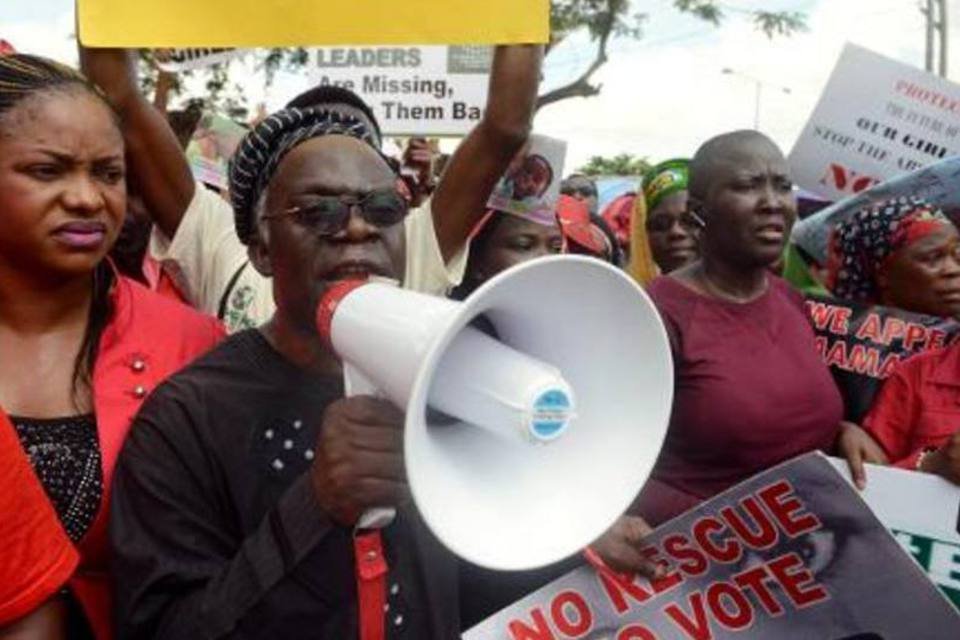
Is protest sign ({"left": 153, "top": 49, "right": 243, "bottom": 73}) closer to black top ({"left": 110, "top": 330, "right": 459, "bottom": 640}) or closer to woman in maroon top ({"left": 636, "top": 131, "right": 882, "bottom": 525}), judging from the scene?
woman in maroon top ({"left": 636, "top": 131, "right": 882, "bottom": 525})

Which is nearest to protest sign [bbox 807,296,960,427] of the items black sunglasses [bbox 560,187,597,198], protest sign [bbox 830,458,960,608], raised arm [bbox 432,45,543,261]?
protest sign [bbox 830,458,960,608]

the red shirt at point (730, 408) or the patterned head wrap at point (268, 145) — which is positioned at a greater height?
the patterned head wrap at point (268, 145)

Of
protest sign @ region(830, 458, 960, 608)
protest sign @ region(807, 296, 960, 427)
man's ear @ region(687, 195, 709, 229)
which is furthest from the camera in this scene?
man's ear @ region(687, 195, 709, 229)

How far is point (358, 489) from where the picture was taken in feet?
4.52

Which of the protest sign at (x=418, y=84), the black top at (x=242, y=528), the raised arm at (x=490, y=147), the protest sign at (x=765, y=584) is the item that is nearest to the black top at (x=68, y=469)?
the black top at (x=242, y=528)

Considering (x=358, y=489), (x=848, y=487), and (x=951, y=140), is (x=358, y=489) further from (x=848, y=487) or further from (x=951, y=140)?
(x=951, y=140)

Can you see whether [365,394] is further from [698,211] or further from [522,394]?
[698,211]

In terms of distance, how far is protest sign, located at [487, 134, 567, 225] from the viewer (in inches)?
142

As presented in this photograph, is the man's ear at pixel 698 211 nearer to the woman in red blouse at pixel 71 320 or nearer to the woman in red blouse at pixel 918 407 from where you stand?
the woman in red blouse at pixel 918 407

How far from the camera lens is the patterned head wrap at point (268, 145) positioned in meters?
1.87

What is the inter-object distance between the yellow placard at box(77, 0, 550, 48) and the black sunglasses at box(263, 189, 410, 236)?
401mm

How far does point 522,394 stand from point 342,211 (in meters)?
0.60

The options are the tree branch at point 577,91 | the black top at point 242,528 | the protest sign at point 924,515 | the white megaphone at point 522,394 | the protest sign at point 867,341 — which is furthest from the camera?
the tree branch at point 577,91

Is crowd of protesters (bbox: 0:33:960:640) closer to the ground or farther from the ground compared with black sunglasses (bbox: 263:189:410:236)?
closer to the ground
